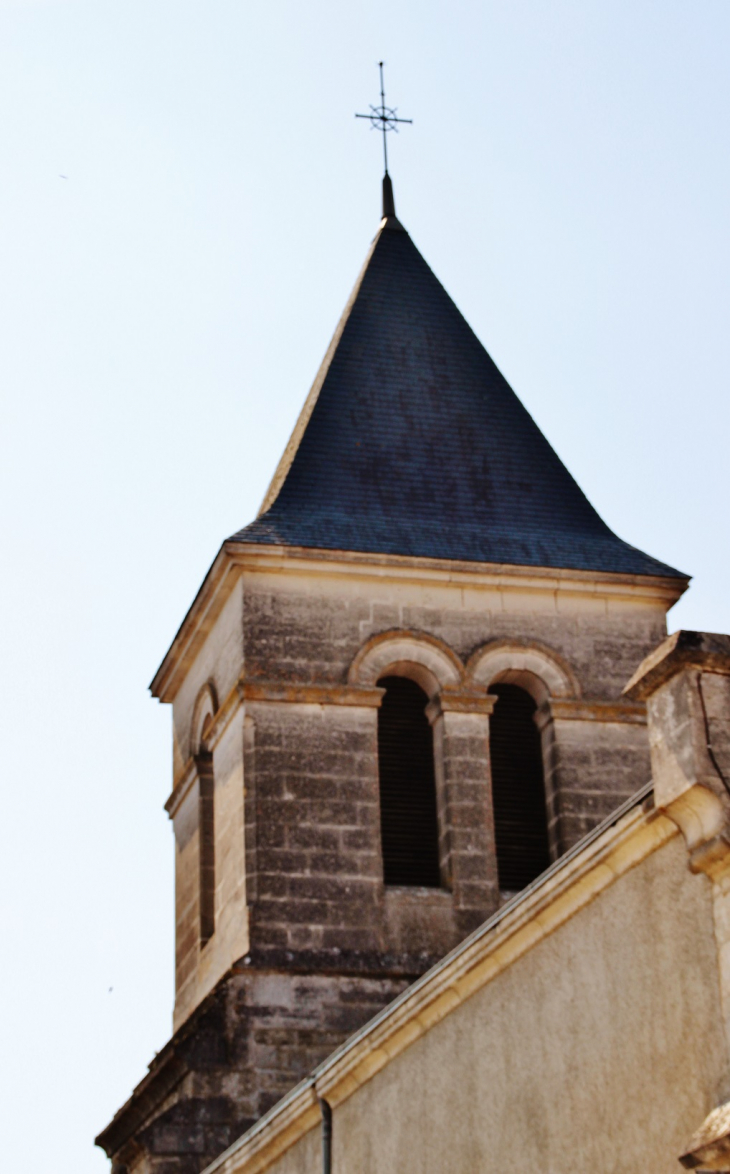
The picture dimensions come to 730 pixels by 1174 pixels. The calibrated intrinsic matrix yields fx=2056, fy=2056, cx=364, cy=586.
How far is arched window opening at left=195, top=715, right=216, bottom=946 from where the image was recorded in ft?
51.2

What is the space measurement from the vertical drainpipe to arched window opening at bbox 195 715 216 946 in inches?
176

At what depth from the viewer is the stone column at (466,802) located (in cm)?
1471

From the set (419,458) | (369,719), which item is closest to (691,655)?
(369,719)

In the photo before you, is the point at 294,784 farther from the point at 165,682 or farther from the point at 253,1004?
the point at 165,682

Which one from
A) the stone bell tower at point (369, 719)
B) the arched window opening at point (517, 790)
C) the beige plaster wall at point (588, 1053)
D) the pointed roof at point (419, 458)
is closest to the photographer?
the beige plaster wall at point (588, 1053)

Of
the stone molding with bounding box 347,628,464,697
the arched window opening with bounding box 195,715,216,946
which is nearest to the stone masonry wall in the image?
the arched window opening with bounding box 195,715,216,946

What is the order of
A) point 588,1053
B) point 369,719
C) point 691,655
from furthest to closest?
point 369,719 → point 588,1053 → point 691,655

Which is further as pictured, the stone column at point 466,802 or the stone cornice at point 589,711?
the stone cornice at point 589,711

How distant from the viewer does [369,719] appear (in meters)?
15.2

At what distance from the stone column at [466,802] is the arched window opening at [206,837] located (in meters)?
1.87

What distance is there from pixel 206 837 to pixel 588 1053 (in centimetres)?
787

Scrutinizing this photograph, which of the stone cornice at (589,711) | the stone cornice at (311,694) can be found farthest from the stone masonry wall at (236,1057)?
the stone cornice at (589,711)

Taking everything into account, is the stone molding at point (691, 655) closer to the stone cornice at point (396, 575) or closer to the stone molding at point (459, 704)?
the stone molding at point (459, 704)

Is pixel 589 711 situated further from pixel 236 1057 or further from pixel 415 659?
pixel 236 1057
